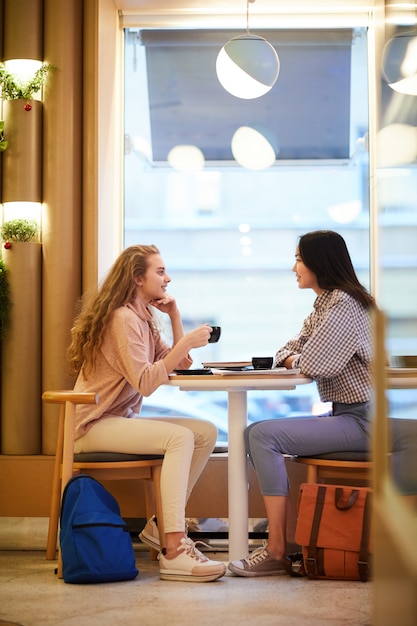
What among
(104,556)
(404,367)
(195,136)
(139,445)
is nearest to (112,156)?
(195,136)

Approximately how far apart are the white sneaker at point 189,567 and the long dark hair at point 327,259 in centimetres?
119

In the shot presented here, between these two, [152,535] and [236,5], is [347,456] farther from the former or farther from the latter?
[236,5]

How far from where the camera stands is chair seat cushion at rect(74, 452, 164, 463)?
355cm

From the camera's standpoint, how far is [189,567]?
3.39 m

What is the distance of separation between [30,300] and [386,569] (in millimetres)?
2918

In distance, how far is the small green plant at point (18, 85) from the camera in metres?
4.25

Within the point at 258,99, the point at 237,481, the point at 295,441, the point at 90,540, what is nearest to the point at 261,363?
the point at 295,441

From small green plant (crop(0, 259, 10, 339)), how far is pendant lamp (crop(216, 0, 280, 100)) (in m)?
1.42

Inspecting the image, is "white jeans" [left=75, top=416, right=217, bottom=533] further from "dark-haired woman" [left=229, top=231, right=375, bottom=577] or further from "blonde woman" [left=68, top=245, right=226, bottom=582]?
"dark-haired woman" [left=229, top=231, right=375, bottom=577]

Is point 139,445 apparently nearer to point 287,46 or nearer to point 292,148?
point 292,148

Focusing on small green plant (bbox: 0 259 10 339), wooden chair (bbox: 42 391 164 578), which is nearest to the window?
small green plant (bbox: 0 259 10 339)

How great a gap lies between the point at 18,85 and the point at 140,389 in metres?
1.67

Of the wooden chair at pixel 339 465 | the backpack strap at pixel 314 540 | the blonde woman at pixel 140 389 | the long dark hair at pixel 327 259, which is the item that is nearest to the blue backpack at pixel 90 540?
the blonde woman at pixel 140 389

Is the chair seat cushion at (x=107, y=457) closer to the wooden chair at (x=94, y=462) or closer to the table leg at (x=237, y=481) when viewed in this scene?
the wooden chair at (x=94, y=462)
